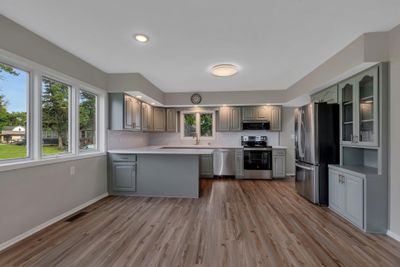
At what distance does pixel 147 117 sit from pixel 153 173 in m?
1.91

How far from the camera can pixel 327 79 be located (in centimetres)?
321

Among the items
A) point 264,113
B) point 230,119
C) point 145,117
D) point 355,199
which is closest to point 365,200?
point 355,199

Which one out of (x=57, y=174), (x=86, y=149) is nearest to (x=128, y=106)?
(x=86, y=149)

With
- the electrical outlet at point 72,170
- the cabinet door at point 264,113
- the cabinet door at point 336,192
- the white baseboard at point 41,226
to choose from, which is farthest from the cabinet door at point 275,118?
the electrical outlet at point 72,170

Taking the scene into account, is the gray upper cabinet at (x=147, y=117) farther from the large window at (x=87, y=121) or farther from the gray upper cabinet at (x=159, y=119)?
the large window at (x=87, y=121)

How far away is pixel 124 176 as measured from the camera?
13.1 feet

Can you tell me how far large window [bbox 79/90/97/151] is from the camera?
139 inches

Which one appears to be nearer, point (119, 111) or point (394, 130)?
point (394, 130)

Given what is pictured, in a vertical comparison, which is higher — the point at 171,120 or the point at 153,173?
the point at 171,120

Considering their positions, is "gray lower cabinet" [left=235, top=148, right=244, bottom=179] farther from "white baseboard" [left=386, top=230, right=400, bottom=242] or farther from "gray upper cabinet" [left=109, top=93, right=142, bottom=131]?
"white baseboard" [left=386, top=230, right=400, bottom=242]

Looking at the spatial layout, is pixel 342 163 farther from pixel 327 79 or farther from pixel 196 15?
pixel 196 15

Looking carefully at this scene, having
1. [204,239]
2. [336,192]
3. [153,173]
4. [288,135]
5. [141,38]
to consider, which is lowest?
[204,239]

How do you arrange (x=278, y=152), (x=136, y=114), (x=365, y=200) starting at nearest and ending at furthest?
(x=365, y=200)
(x=136, y=114)
(x=278, y=152)

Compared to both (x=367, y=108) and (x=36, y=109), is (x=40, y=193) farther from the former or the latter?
(x=367, y=108)
